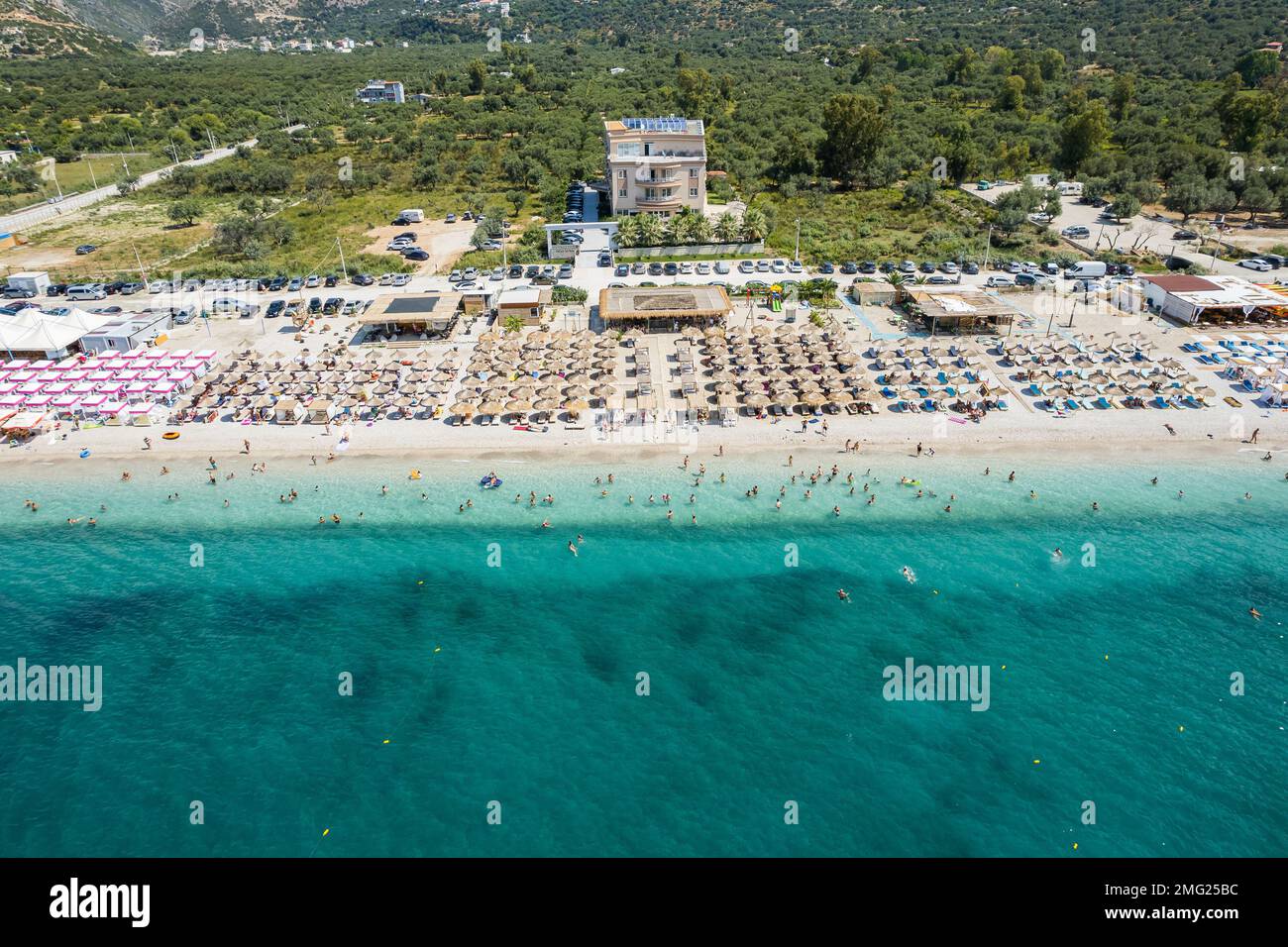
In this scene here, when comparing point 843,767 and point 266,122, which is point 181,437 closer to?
point 843,767

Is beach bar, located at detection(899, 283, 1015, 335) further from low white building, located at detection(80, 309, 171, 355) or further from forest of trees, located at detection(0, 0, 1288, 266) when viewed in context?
low white building, located at detection(80, 309, 171, 355)

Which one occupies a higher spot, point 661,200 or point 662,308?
point 661,200

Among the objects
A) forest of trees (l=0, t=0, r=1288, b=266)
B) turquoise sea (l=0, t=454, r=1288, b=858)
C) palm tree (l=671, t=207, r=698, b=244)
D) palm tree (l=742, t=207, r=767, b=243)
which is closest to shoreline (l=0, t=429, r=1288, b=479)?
turquoise sea (l=0, t=454, r=1288, b=858)

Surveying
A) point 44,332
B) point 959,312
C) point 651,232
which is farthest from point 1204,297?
point 44,332

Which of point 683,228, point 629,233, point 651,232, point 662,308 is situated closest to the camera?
point 662,308

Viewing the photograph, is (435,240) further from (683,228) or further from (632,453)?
(632,453)

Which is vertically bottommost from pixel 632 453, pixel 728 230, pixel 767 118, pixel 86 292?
pixel 632 453

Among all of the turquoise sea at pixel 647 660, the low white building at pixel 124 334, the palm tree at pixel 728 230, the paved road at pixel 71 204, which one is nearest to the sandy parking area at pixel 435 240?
the low white building at pixel 124 334
